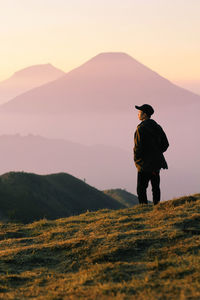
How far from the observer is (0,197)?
5516cm

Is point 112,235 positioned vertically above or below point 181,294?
above

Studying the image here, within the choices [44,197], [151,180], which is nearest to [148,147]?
[151,180]

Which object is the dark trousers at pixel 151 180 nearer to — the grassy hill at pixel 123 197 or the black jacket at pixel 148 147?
the black jacket at pixel 148 147

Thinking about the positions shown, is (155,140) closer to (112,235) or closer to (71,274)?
(112,235)

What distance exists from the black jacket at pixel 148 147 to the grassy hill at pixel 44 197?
123 feet

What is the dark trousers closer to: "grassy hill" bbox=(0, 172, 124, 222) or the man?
the man

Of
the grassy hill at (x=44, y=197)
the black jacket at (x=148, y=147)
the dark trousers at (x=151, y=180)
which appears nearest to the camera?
the black jacket at (x=148, y=147)

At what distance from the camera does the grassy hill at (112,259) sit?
20.1 ft

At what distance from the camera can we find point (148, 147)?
12.3 m

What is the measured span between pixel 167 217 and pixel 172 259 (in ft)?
10.2

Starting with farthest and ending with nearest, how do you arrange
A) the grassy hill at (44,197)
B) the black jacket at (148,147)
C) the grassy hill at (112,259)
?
the grassy hill at (44,197)
the black jacket at (148,147)
the grassy hill at (112,259)

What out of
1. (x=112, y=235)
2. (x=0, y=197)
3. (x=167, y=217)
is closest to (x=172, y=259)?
(x=112, y=235)

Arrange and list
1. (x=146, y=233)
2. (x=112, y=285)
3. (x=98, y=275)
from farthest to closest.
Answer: (x=146, y=233)
(x=98, y=275)
(x=112, y=285)

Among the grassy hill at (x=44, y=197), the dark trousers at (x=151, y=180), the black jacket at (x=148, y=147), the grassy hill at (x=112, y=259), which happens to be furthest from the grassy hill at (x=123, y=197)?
the grassy hill at (x=112, y=259)
